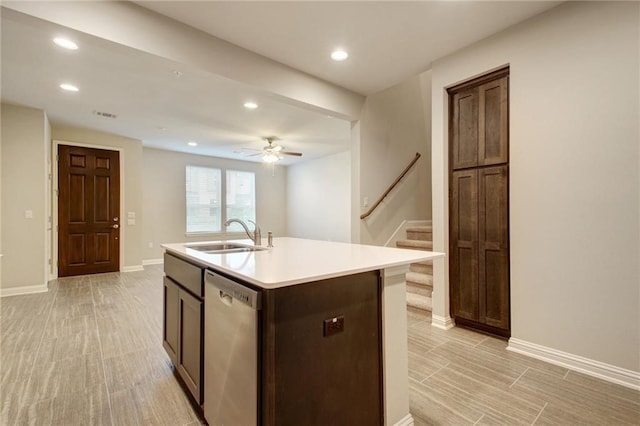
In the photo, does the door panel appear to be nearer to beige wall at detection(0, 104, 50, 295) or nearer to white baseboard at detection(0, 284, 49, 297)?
beige wall at detection(0, 104, 50, 295)

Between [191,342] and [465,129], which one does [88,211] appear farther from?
[465,129]

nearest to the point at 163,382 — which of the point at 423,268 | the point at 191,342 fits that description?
the point at 191,342

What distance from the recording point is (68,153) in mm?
5180

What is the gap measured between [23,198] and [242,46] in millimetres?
3986

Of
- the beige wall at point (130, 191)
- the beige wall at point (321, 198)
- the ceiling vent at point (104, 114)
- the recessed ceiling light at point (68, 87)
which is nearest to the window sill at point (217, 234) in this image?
the beige wall at point (130, 191)

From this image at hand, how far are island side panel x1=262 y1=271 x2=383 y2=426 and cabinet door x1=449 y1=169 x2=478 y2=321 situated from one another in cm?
174

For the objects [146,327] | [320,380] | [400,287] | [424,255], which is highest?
[424,255]

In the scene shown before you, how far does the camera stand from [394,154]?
440 centimetres

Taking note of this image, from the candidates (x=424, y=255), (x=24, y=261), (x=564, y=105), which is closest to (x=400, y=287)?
(x=424, y=255)

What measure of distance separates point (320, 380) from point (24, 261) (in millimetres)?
5117

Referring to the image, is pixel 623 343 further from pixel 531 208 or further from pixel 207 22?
pixel 207 22

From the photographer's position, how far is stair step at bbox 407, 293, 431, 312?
3.30 m

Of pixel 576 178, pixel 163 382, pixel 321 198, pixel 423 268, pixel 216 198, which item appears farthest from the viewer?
pixel 321 198

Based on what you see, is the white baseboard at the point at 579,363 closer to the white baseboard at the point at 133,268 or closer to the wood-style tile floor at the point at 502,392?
the wood-style tile floor at the point at 502,392
